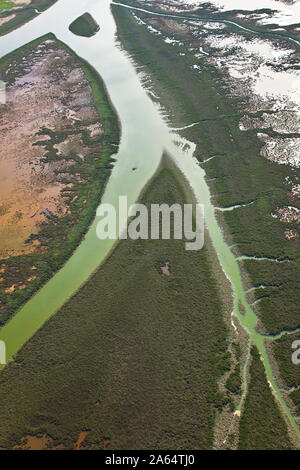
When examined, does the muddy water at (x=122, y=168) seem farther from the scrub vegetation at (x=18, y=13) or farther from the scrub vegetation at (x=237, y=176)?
the scrub vegetation at (x=18, y=13)

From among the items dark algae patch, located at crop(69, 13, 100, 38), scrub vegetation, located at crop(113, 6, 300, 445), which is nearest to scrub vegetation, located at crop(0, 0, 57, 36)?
dark algae patch, located at crop(69, 13, 100, 38)

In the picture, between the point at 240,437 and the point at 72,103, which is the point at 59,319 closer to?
the point at 240,437

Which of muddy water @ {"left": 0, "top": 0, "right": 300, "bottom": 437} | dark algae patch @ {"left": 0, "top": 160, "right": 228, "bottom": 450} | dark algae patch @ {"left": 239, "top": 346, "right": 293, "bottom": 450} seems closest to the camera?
dark algae patch @ {"left": 239, "top": 346, "right": 293, "bottom": 450}

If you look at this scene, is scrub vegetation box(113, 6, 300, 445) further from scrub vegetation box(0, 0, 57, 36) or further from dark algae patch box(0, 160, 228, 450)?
scrub vegetation box(0, 0, 57, 36)

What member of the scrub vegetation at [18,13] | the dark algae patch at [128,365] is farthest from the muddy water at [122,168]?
the scrub vegetation at [18,13]

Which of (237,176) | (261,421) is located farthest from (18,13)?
(261,421)
